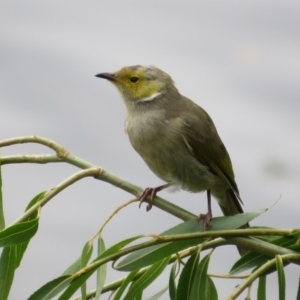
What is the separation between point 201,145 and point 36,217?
1.29 metres

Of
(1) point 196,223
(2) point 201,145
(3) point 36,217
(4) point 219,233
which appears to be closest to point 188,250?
(1) point 196,223

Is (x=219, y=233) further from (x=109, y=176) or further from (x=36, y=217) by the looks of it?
(x=36, y=217)

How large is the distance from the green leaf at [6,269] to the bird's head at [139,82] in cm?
137

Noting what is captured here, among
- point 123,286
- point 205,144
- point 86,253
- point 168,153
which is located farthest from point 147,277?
point 205,144

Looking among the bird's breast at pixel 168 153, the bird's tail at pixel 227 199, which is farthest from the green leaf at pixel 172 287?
the bird's tail at pixel 227 199

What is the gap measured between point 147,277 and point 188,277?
11 centimetres

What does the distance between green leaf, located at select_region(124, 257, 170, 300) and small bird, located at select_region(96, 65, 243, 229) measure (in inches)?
30.1

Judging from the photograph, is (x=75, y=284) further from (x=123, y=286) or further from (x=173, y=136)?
(x=173, y=136)

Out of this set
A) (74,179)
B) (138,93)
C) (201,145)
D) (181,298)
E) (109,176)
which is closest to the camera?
(74,179)

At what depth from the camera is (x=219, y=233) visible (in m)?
1.50

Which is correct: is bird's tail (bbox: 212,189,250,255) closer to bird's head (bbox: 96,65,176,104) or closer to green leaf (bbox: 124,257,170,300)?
bird's head (bbox: 96,65,176,104)

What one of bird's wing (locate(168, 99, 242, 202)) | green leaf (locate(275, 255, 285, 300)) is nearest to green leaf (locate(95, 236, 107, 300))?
green leaf (locate(275, 255, 285, 300))

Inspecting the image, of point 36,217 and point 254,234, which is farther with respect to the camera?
point 36,217

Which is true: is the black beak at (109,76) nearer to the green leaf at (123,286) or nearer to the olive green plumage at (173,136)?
the olive green plumage at (173,136)
